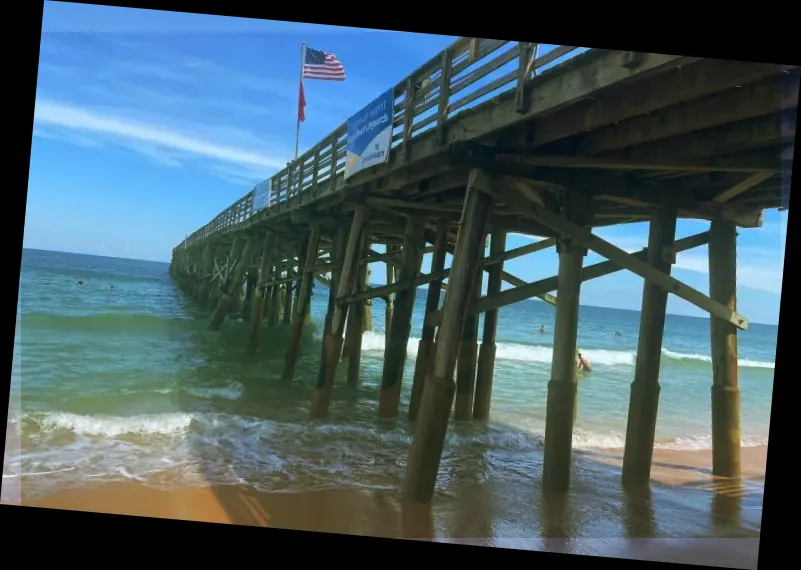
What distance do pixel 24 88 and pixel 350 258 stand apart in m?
5.32

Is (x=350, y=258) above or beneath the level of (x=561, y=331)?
above

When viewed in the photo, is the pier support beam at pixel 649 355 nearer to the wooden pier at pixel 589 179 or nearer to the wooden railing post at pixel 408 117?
the wooden pier at pixel 589 179

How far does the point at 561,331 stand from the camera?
4.62 meters

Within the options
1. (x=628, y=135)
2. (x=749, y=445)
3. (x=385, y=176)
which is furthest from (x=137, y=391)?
(x=749, y=445)

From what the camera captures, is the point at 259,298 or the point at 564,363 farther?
the point at 259,298

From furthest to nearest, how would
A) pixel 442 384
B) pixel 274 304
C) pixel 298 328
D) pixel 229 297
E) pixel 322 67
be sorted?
pixel 274 304
pixel 229 297
pixel 322 67
pixel 298 328
pixel 442 384

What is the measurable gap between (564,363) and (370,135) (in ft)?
12.4

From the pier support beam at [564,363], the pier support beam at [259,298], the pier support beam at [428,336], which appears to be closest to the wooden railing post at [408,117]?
the pier support beam at [564,363]

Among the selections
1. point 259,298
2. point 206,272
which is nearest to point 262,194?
point 259,298

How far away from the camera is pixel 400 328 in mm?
7527

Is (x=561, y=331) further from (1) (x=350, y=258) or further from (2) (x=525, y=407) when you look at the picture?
(2) (x=525, y=407)

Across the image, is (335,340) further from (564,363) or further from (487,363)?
(564,363)

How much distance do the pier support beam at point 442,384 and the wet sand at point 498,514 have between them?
243mm

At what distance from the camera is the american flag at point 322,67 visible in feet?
36.4
